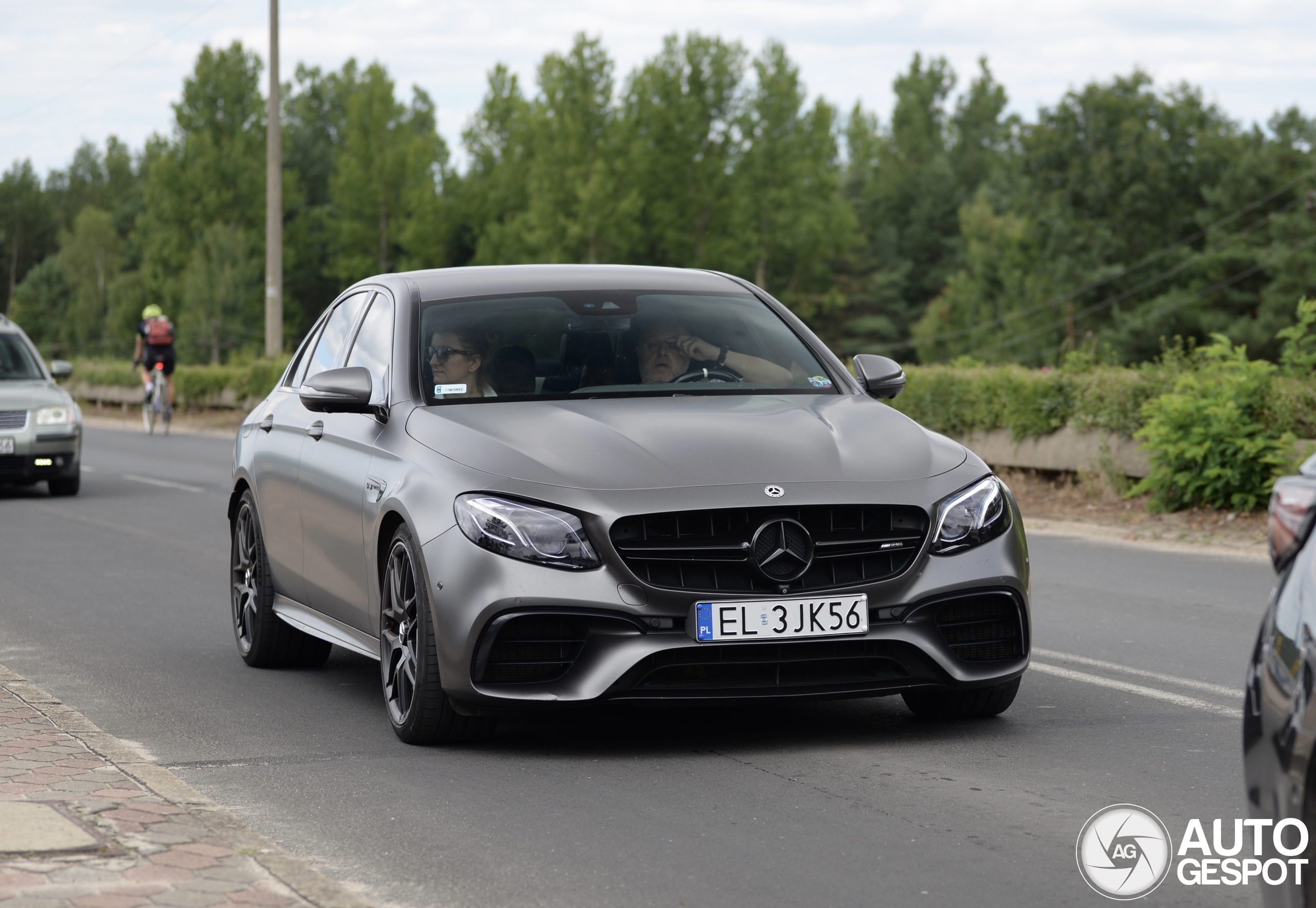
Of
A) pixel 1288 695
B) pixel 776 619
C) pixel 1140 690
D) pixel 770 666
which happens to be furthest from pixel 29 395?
pixel 1288 695

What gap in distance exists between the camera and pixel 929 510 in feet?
20.0

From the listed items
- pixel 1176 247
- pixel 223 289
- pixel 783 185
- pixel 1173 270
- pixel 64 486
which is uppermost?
pixel 783 185

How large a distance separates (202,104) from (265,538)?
99.7 metres

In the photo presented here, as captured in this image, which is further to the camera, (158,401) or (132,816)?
(158,401)

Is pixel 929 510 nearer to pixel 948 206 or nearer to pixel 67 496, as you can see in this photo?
pixel 67 496

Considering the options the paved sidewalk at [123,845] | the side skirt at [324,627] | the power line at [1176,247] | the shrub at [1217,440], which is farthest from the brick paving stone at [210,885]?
the power line at [1176,247]

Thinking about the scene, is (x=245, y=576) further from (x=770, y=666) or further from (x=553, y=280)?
(x=770, y=666)

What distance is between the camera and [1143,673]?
7.95 metres

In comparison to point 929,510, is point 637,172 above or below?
above

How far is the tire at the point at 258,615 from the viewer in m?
8.23

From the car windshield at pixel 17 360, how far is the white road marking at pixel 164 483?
1755 mm

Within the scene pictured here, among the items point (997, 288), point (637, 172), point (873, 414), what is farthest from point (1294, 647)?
point (997, 288)

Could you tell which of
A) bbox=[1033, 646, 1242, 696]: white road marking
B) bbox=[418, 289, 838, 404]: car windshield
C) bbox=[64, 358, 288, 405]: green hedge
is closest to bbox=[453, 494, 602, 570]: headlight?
bbox=[418, 289, 838, 404]: car windshield

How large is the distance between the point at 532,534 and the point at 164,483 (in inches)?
595
